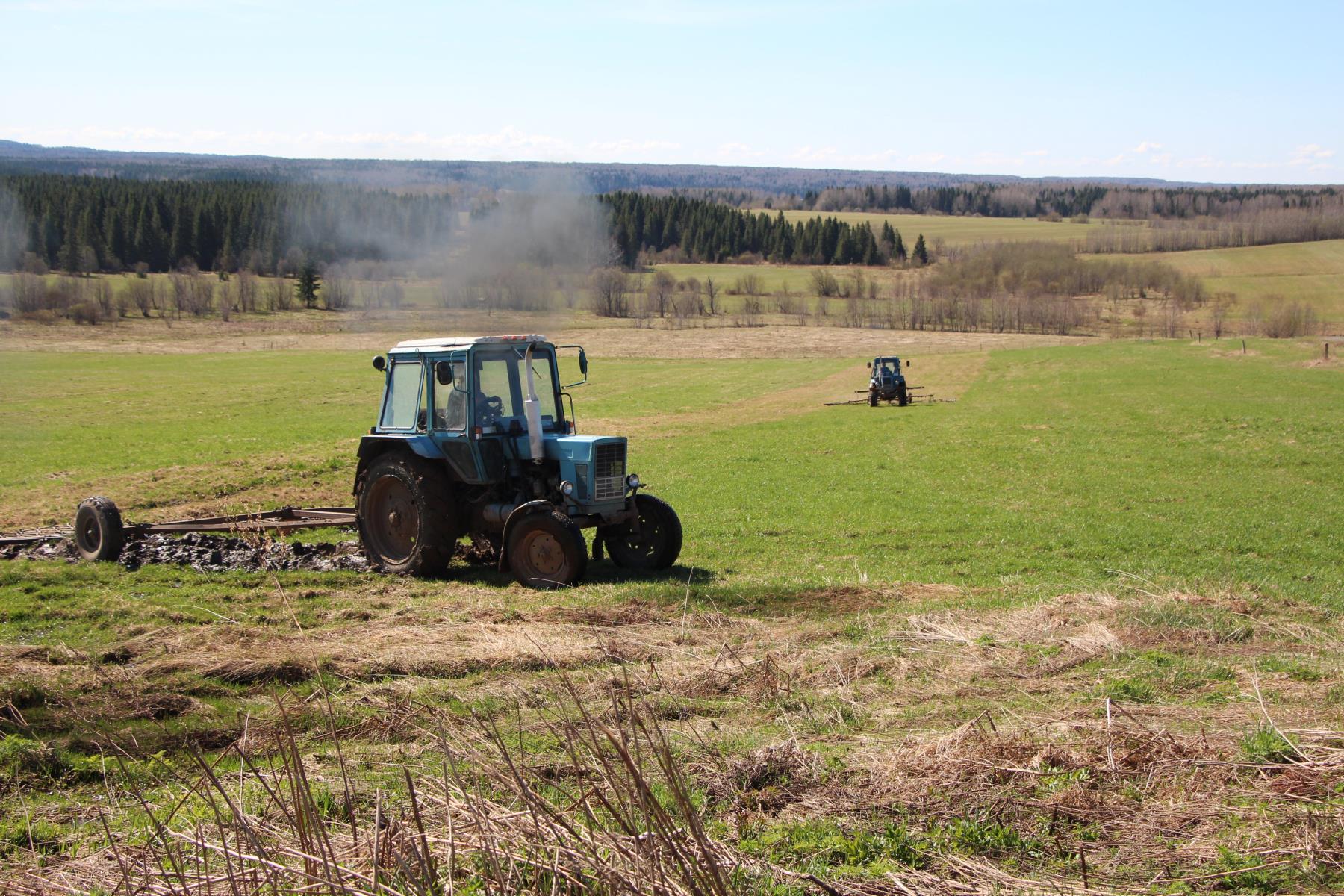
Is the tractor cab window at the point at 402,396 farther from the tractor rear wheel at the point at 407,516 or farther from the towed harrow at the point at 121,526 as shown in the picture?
the towed harrow at the point at 121,526

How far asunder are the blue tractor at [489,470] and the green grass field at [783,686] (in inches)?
24.3

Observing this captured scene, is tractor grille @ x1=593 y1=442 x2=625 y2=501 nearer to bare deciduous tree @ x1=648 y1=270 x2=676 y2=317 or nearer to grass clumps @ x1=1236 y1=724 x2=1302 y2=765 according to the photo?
grass clumps @ x1=1236 y1=724 x2=1302 y2=765

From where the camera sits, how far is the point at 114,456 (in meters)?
27.5

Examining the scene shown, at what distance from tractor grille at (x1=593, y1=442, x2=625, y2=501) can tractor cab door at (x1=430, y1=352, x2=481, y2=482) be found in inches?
60.4

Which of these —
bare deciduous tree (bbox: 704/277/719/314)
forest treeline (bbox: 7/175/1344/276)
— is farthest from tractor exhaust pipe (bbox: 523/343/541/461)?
→ bare deciduous tree (bbox: 704/277/719/314)

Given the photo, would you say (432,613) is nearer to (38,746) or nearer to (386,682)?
(386,682)

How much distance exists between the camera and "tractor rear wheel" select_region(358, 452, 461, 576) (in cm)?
1298

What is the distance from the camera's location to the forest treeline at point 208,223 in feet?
103

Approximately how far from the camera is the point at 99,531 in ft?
45.4

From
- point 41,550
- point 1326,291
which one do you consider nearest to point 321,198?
point 41,550

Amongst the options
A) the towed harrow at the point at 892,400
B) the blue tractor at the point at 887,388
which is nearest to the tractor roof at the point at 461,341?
the blue tractor at the point at 887,388

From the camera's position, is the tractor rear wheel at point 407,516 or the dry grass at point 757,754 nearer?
the dry grass at point 757,754

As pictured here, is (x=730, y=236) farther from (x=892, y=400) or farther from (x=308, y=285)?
(x=308, y=285)

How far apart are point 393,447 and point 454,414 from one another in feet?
3.37
